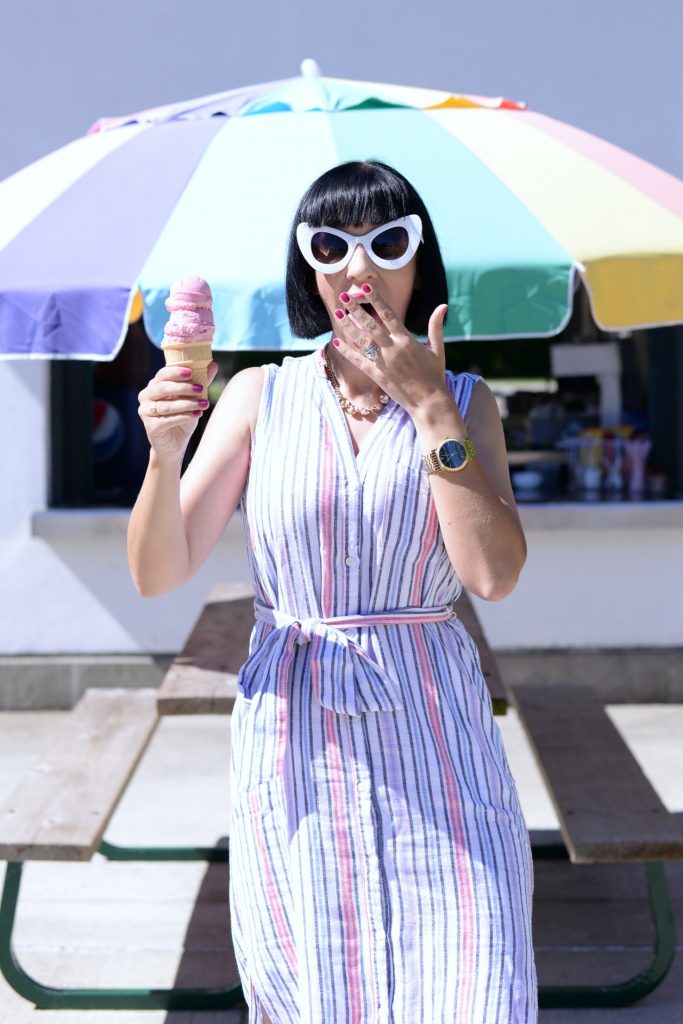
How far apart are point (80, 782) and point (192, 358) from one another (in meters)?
2.13

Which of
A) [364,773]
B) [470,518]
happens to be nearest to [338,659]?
[364,773]

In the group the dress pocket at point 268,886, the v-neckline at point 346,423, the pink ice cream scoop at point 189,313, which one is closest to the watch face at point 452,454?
the v-neckline at point 346,423

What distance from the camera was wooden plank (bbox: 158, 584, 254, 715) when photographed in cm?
343

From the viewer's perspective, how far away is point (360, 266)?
191 centimetres

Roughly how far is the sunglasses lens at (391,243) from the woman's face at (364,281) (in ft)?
0.07

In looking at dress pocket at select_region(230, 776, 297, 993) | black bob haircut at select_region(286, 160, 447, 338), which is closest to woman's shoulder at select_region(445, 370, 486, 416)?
black bob haircut at select_region(286, 160, 447, 338)

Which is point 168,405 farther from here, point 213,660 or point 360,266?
point 213,660

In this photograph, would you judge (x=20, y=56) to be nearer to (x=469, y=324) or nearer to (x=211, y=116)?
(x=211, y=116)

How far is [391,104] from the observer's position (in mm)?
3791

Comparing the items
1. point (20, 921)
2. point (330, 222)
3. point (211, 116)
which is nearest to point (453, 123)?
point (211, 116)

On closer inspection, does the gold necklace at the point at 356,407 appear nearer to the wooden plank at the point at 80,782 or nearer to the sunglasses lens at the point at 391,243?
the sunglasses lens at the point at 391,243

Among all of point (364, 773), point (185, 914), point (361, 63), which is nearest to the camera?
point (364, 773)

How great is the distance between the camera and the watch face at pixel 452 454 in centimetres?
184

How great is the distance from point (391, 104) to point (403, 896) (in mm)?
2570
